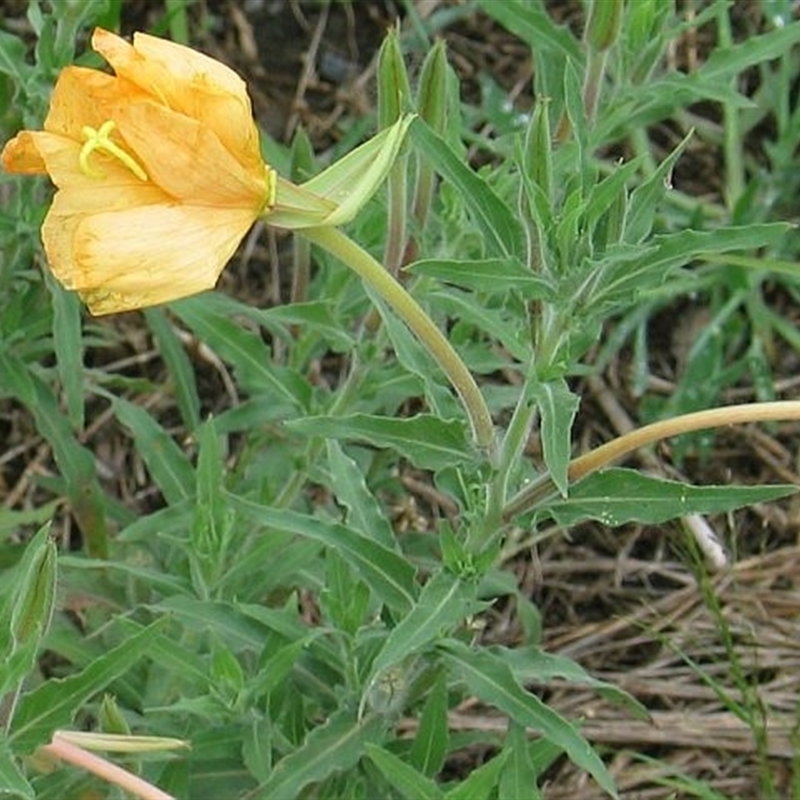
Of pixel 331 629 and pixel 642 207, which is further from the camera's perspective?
pixel 331 629

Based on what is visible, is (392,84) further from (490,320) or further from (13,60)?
(13,60)

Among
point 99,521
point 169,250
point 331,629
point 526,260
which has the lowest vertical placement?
point 99,521

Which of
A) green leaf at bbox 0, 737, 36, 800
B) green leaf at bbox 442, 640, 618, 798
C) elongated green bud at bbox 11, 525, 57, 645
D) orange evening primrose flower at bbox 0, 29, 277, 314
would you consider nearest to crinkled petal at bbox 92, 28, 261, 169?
orange evening primrose flower at bbox 0, 29, 277, 314

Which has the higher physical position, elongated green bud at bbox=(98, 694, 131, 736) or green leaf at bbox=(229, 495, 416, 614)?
green leaf at bbox=(229, 495, 416, 614)

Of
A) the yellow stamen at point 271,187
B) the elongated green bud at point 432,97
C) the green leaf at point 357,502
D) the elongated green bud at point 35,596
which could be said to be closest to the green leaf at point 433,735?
the green leaf at point 357,502

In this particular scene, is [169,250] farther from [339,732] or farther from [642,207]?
[339,732]

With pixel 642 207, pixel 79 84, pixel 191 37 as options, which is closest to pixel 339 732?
pixel 642 207

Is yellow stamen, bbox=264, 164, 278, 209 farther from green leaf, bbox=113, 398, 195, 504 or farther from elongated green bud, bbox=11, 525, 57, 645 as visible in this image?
green leaf, bbox=113, 398, 195, 504
